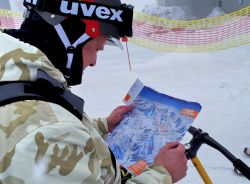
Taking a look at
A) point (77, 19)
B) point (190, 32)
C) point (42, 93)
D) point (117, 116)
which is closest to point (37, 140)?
point (42, 93)

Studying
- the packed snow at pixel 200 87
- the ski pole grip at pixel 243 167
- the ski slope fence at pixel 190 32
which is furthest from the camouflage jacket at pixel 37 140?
the ski slope fence at pixel 190 32

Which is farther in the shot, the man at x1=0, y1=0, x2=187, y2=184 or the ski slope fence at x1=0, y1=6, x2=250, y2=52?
the ski slope fence at x1=0, y1=6, x2=250, y2=52

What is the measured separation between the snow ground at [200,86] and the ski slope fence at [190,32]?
29cm

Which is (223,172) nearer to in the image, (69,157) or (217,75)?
(69,157)

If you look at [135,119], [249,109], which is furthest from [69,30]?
[249,109]

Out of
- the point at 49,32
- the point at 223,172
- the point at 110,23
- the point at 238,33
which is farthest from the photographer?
the point at 238,33

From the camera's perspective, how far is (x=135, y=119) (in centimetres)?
171

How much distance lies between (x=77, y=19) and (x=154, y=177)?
696 millimetres

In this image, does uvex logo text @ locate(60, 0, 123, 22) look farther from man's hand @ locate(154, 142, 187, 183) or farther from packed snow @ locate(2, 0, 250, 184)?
packed snow @ locate(2, 0, 250, 184)

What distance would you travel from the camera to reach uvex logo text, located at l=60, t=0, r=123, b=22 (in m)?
A: 1.42

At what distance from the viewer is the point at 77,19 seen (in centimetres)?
148

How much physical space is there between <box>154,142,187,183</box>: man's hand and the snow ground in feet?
6.50

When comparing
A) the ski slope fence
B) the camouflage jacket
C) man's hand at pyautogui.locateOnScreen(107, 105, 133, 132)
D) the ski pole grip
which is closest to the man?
the camouflage jacket

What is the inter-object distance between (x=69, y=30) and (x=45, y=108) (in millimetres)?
679
